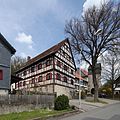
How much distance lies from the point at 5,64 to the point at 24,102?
28.3 feet

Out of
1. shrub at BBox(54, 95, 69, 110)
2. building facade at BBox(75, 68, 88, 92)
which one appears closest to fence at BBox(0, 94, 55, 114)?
shrub at BBox(54, 95, 69, 110)

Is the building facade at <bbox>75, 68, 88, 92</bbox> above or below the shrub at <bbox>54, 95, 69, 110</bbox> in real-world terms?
above

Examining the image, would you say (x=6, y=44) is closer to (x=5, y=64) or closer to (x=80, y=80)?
(x=5, y=64)

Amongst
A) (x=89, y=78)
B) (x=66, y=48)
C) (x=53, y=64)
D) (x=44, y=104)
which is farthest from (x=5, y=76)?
(x=89, y=78)

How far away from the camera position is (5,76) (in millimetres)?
29922

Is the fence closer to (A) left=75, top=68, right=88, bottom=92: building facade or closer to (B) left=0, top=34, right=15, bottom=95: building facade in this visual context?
(A) left=75, top=68, right=88, bottom=92: building facade

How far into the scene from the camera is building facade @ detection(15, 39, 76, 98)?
45969mm

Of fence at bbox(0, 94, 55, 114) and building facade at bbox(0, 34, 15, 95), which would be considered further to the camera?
building facade at bbox(0, 34, 15, 95)

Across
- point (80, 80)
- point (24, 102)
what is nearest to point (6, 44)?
point (80, 80)

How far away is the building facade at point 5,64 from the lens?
29.4 meters

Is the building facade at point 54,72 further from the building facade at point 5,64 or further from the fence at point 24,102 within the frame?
the fence at point 24,102

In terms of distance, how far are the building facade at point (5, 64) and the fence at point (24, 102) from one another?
18.8ft

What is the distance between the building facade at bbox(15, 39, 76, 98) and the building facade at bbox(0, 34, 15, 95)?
12.6 m

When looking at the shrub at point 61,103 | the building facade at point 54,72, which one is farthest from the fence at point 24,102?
the building facade at point 54,72
